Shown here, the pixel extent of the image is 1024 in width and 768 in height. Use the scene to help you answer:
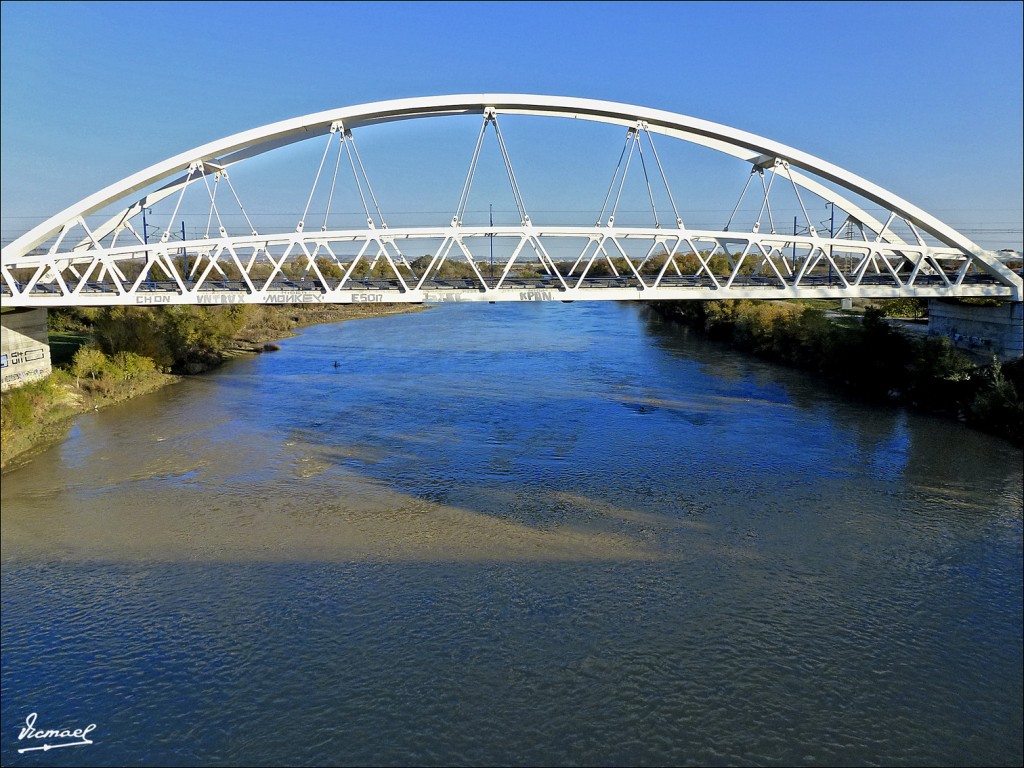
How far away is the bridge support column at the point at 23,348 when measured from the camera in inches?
888

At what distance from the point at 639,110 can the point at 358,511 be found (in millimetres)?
15181

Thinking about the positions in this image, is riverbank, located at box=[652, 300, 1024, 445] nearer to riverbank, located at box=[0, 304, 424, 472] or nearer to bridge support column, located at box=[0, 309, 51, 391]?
riverbank, located at box=[0, 304, 424, 472]

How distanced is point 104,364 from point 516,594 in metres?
20.6

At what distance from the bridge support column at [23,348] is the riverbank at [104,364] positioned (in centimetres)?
60

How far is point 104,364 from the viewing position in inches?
1019

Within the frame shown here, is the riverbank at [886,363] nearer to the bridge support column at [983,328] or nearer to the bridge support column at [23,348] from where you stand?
the bridge support column at [983,328]

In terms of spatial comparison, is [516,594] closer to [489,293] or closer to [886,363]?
[489,293]

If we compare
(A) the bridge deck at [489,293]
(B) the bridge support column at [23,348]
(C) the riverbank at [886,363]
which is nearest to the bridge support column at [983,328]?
(A) the bridge deck at [489,293]

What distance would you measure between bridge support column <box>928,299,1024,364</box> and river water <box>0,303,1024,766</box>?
492 cm

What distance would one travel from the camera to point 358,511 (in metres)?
15.2

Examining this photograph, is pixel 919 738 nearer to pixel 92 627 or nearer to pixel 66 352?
pixel 92 627

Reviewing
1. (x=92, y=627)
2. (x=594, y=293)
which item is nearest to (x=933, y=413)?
(x=594, y=293)

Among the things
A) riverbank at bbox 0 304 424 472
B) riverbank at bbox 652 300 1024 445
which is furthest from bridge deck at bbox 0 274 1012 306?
riverbank at bbox 0 304 424 472

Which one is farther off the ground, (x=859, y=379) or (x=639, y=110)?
(x=639, y=110)
